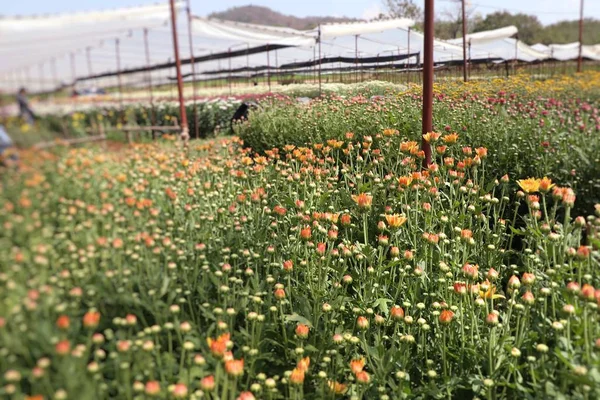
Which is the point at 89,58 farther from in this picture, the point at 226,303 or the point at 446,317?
the point at 446,317

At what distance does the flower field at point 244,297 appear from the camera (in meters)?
0.90

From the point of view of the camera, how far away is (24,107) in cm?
91

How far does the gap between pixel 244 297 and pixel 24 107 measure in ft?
2.50

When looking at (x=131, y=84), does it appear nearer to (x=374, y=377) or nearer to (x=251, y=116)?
(x=374, y=377)

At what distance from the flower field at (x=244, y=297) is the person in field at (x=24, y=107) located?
7 centimetres

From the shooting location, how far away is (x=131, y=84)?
4.80 feet

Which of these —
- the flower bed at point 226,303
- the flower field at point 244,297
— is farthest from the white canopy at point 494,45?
the flower bed at point 226,303

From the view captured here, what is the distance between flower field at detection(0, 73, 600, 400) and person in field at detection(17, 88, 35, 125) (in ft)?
0.21

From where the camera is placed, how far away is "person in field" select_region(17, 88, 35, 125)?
2.97 feet

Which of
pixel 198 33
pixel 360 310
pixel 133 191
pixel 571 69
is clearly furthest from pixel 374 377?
pixel 571 69

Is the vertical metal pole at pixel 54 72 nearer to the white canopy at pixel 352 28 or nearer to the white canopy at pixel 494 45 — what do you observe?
the white canopy at pixel 352 28

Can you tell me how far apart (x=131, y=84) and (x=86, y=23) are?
377mm

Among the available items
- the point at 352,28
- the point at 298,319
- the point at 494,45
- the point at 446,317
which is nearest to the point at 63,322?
the point at 298,319

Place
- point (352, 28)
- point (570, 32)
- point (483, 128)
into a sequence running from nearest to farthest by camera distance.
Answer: point (352, 28), point (483, 128), point (570, 32)
